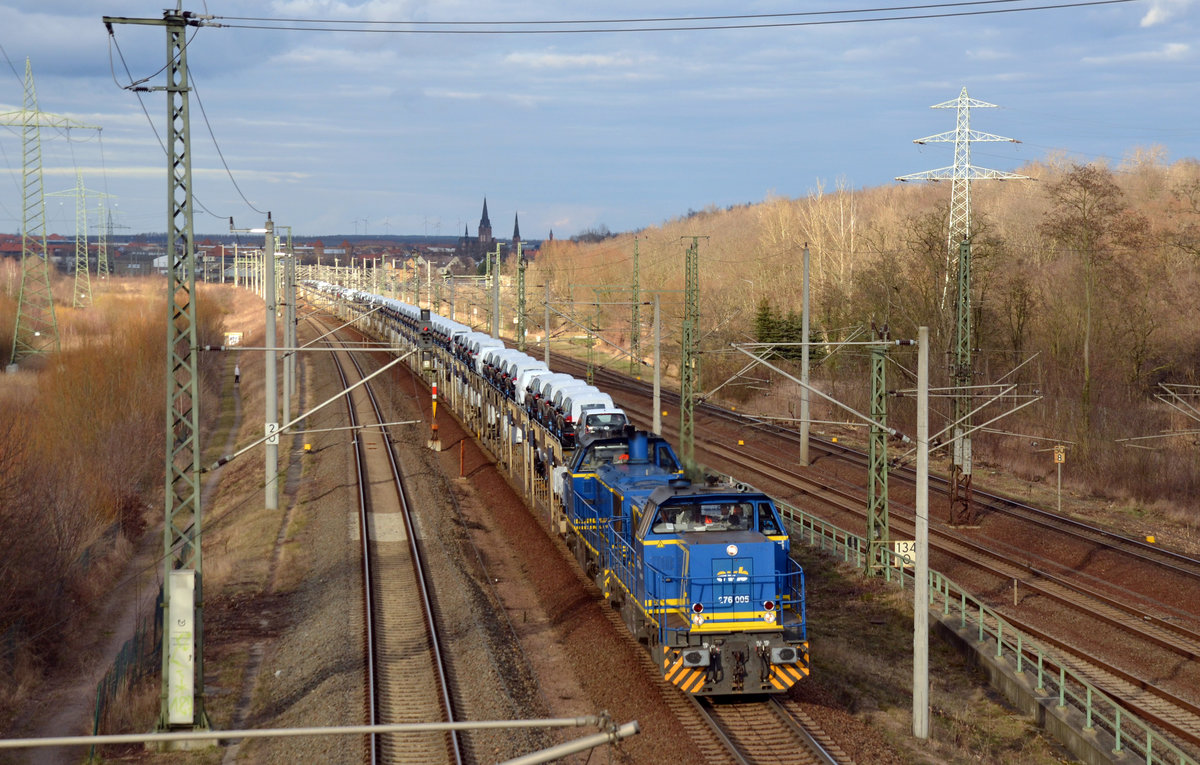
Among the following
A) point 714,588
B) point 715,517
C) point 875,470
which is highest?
point 715,517

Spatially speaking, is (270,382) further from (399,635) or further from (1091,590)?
(1091,590)

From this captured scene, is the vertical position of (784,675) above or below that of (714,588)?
below

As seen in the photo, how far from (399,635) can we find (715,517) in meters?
8.26

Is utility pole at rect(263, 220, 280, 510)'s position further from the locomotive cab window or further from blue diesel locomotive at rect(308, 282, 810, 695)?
the locomotive cab window

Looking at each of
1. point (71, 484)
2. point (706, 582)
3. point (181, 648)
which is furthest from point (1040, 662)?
point (71, 484)

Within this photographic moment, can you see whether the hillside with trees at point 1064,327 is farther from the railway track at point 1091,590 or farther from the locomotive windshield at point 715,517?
the locomotive windshield at point 715,517

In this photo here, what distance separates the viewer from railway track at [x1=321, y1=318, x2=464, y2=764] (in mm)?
16844

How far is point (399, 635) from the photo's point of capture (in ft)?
73.8

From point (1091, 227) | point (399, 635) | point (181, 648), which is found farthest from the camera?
point (1091, 227)

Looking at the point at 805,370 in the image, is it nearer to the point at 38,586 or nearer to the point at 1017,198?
the point at 38,586

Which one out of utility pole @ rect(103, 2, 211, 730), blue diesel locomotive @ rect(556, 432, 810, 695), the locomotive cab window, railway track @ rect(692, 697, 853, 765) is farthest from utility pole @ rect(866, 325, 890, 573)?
utility pole @ rect(103, 2, 211, 730)

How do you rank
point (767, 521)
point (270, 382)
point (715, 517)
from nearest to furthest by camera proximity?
1. point (715, 517)
2. point (767, 521)
3. point (270, 382)

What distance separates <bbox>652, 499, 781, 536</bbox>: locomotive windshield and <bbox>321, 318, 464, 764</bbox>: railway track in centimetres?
487

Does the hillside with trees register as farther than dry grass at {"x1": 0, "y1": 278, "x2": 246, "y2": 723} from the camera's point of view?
Yes
